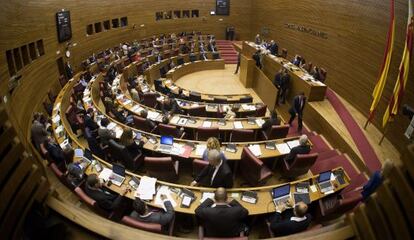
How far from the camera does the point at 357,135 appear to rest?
23.4 ft

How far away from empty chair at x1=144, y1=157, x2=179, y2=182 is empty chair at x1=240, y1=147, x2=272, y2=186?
1.38m

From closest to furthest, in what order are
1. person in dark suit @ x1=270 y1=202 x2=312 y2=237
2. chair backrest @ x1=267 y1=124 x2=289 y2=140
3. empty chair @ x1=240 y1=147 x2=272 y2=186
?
1. person in dark suit @ x1=270 y1=202 x2=312 y2=237
2. empty chair @ x1=240 y1=147 x2=272 y2=186
3. chair backrest @ x1=267 y1=124 x2=289 y2=140

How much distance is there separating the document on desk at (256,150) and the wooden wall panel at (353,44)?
144 inches

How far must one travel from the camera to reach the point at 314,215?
4.62 meters

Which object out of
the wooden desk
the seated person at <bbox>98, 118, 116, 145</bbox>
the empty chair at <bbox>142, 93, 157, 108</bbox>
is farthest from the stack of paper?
the wooden desk

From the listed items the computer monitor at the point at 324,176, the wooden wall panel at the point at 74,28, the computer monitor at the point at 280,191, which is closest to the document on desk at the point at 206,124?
the computer monitor at the point at 280,191

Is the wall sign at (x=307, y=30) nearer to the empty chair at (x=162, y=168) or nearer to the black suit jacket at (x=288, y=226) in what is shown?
the empty chair at (x=162, y=168)

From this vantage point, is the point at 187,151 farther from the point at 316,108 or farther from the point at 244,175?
the point at 316,108

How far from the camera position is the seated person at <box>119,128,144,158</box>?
214 inches

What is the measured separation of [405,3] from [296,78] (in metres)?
3.50

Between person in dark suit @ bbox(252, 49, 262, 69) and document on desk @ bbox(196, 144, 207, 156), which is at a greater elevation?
person in dark suit @ bbox(252, 49, 262, 69)

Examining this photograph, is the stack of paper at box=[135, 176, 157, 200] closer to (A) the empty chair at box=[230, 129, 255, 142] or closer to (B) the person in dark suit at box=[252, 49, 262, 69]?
(A) the empty chair at box=[230, 129, 255, 142]

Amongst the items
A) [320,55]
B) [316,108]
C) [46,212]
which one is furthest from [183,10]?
[46,212]

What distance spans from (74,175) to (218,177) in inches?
98.3
